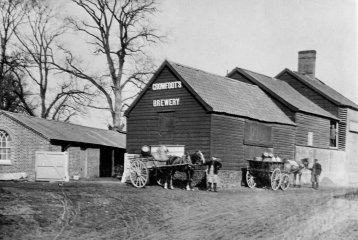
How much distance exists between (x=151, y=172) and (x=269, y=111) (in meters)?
9.42

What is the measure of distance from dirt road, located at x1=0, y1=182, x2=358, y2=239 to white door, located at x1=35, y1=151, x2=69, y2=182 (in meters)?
8.43

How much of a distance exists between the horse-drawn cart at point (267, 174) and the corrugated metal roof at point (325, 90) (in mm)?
13637

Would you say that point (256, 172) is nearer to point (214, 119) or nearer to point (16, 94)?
point (214, 119)

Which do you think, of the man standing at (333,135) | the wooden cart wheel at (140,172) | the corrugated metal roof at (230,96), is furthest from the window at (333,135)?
the wooden cart wheel at (140,172)

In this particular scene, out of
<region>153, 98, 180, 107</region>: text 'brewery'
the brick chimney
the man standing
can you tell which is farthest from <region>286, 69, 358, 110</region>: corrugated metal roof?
<region>153, 98, 180, 107</region>: text 'brewery'

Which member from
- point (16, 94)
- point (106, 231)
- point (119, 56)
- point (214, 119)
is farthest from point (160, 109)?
point (16, 94)

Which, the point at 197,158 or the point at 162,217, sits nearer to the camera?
the point at 162,217

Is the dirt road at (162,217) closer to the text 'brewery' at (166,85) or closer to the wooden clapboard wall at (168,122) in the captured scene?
the wooden clapboard wall at (168,122)

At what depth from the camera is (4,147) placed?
2886 cm

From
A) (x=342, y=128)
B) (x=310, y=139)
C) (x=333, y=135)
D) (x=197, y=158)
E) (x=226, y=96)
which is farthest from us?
(x=342, y=128)

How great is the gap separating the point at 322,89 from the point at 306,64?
4188 mm

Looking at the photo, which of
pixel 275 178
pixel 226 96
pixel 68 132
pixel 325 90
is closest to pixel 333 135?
pixel 325 90

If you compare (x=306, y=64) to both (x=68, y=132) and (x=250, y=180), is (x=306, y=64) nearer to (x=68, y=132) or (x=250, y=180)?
(x=250, y=180)

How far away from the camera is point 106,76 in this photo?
142 ft
